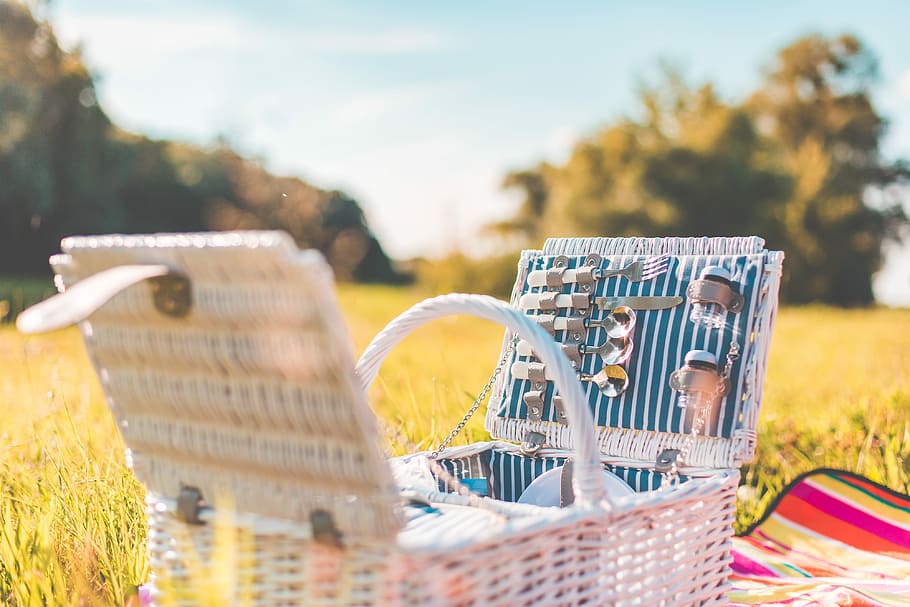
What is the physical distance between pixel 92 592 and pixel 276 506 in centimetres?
93

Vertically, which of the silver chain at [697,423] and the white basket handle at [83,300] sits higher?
the white basket handle at [83,300]

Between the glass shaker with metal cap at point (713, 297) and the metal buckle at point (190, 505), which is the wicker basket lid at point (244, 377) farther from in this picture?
the glass shaker with metal cap at point (713, 297)

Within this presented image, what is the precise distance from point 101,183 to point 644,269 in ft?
53.3

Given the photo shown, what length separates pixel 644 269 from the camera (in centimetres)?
237

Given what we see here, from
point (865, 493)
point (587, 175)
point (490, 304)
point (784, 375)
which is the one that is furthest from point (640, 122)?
point (490, 304)

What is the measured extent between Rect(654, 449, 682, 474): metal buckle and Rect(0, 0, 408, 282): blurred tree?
862cm

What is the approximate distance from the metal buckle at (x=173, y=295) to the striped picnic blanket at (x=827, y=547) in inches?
67.0

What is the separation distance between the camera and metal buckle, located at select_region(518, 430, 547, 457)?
2334 millimetres

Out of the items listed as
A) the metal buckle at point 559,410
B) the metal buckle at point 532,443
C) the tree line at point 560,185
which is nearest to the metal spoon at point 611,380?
the metal buckle at point 559,410

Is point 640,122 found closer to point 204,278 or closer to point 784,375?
point 784,375

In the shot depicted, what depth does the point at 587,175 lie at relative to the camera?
22.4 metres

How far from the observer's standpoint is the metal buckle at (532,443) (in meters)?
2.33

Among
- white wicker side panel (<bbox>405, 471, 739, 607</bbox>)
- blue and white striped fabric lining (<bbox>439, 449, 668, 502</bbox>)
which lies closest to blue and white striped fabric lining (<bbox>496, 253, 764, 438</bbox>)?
blue and white striped fabric lining (<bbox>439, 449, 668, 502</bbox>)

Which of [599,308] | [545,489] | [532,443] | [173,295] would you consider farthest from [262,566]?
[599,308]
